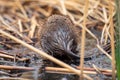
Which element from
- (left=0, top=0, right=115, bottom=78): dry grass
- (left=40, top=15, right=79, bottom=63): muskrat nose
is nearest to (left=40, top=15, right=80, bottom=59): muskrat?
(left=40, top=15, right=79, bottom=63): muskrat nose

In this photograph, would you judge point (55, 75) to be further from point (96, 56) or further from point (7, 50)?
point (7, 50)

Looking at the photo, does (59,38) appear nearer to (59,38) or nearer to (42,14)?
(59,38)

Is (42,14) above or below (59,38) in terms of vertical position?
above

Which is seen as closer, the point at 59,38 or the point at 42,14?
the point at 59,38

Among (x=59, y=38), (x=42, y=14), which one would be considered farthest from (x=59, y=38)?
(x=42, y=14)

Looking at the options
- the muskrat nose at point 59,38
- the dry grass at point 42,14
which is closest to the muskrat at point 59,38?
the muskrat nose at point 59,38

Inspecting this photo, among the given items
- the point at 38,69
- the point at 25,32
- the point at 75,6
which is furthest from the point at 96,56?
the point at 75,6
